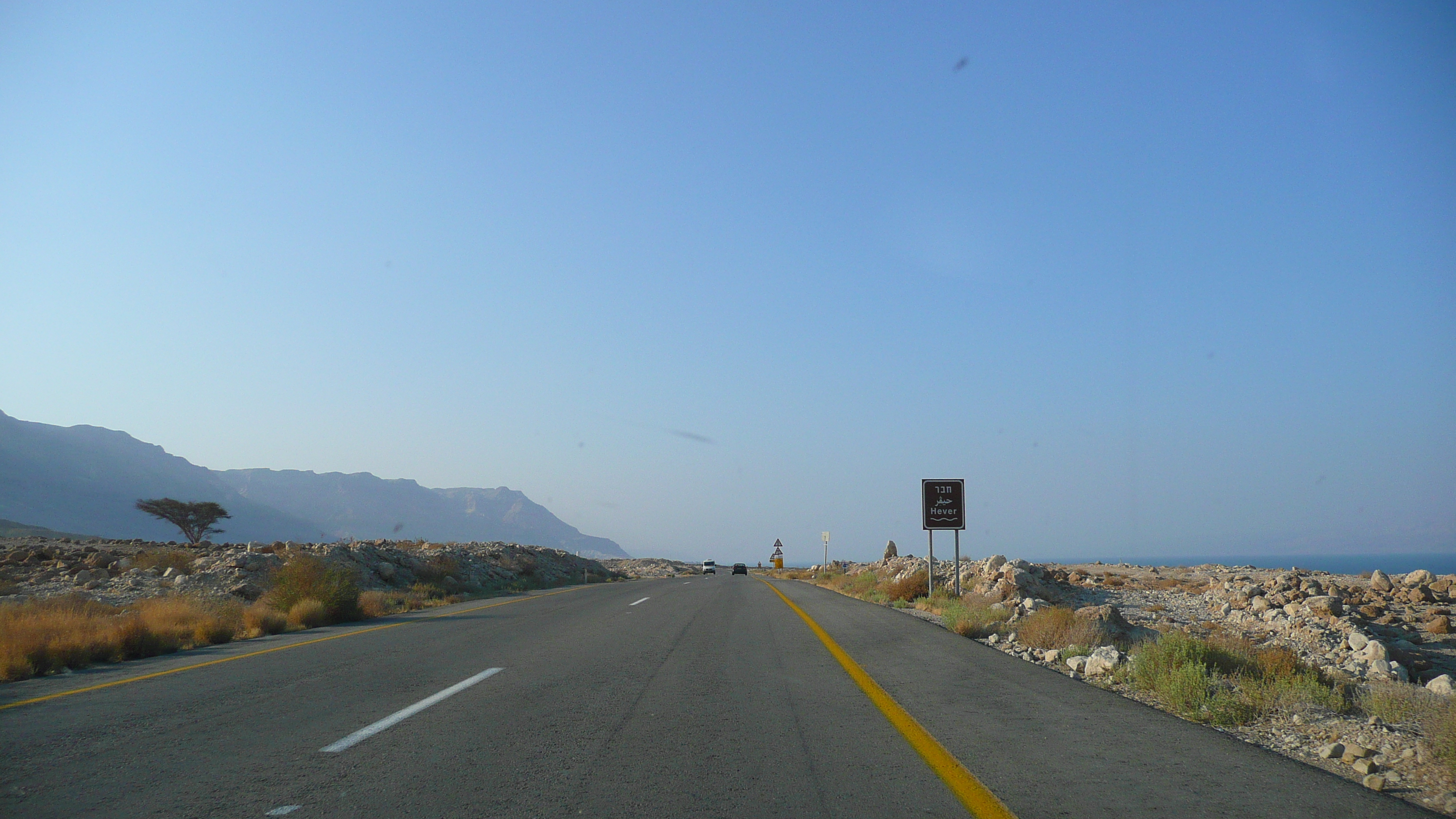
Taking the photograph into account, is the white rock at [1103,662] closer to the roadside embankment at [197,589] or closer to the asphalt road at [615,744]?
the asphalt road at [615,744]

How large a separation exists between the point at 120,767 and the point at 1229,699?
873 cm

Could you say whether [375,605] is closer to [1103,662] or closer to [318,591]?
[318,591]

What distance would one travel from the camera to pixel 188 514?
209 ft

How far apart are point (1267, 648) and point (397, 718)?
511 inches

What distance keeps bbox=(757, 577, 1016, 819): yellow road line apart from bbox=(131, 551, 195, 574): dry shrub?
2527 cm

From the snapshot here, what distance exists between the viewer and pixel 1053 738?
19.1ft

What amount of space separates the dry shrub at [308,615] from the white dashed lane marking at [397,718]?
9.24 meters

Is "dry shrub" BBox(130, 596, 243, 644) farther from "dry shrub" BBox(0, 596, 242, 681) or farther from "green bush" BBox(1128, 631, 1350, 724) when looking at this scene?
"green bush" BBox(1128, 631, 1350, 724)

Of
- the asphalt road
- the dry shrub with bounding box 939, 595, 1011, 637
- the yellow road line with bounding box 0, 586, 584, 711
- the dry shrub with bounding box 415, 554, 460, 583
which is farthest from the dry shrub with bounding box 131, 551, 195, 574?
the dry shrub with bounding box 939, 595, 1011, 637

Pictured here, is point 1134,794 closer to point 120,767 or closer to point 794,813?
point 794,813

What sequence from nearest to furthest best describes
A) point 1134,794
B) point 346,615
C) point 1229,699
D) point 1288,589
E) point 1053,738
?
1. point 1134,794
2. point 1053,738
3. point 1229,699
4. point 346,615
5. point 1288,589

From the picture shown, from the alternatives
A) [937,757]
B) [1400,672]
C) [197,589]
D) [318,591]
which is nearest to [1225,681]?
[937,757]

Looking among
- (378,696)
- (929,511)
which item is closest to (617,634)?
(378,696)

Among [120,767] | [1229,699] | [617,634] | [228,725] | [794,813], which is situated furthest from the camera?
[617,634]
